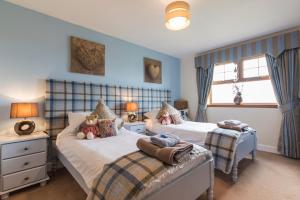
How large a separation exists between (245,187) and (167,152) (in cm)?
157

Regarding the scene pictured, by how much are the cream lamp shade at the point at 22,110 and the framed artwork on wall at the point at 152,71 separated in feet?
8.20

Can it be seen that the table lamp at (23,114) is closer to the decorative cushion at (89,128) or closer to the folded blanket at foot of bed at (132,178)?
the decorative cushion at (89,128)

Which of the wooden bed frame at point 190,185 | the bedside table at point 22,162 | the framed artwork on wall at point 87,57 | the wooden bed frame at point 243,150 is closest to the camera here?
the wooden bed frame at point 190,185

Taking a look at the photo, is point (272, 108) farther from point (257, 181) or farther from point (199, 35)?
point (199, 35)

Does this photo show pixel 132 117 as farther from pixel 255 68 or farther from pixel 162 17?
pixel 255 68

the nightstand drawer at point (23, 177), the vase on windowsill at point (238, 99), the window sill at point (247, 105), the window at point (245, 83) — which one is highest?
the window at point (245, 83)

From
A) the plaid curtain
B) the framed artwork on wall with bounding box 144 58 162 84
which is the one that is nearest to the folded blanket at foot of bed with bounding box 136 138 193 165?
the framed artwork on wall with bounding box 144 58 162 84

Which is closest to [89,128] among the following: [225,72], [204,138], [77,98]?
[77,98]

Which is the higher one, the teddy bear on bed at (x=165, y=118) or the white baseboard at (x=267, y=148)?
the teddy bear on bed at (x=165, y=118)

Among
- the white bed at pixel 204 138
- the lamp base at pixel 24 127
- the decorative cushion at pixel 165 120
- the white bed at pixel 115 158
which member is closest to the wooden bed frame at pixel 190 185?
the white bed at pixel 115 158

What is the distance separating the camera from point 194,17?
2.59 meters

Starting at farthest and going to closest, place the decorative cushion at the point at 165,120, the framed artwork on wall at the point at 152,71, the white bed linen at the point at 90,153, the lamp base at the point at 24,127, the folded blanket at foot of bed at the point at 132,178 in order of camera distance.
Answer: the framed artwork on wall at the point at 152,71
the decorative cushion at the point at 165,120
the lamp base at the point at 24,127
the white bed linen at the point at 90,153
the folded blanket at foot of bed at the point at 132,178

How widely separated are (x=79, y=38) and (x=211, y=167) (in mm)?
3006

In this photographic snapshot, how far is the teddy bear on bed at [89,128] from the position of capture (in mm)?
2135
